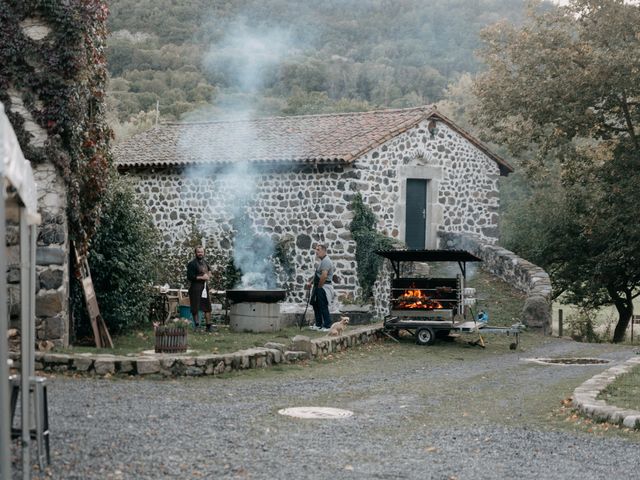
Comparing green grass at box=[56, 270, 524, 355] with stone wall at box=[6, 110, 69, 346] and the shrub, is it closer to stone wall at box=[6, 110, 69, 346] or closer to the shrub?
stone wall at box=[6, 110, 69, 346]

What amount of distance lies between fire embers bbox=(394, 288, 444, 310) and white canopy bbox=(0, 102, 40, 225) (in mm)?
11597

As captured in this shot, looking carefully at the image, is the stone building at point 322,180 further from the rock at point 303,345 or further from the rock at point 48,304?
the rock at point 48,304

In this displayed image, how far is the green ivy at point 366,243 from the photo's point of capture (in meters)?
22.0

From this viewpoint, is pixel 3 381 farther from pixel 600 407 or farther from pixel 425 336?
pixel 425 336

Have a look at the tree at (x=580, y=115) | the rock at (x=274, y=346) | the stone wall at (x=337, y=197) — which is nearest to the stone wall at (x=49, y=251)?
the rock at (x=274, y=346)

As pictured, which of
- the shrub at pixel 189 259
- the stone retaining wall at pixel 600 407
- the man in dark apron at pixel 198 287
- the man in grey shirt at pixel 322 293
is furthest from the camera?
the shrub at pixel 189 259

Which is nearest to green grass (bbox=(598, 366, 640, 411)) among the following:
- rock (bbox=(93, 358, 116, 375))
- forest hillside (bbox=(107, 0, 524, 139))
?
rock (bbox=(93, 358, 116, 375))

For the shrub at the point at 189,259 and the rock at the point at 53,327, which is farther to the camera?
Answer: the shrub at the point at 189,259

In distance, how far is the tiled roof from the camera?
74.9 ft

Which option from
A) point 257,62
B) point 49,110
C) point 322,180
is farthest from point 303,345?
point 257,62

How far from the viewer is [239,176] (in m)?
23.7

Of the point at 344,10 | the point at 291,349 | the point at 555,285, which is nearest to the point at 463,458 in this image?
the point at 291,349

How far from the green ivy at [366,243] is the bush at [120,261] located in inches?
244

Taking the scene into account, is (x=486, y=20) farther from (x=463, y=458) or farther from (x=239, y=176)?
(x=463, y=458)
